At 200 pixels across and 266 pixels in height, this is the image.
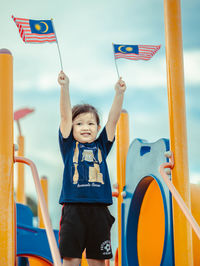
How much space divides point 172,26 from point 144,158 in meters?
1.46

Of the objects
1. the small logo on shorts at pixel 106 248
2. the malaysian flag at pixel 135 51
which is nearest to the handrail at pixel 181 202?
the small logo on shorts at pixel 106 248

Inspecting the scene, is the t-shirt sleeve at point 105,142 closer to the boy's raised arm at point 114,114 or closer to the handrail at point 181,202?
the boy's raised arm at point 114,114

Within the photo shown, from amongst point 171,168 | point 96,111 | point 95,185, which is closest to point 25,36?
point 96,111

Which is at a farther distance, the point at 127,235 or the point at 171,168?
the point at 127,235

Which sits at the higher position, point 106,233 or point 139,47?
point 139,47

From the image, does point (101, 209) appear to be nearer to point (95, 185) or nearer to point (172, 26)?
point (95, 185)

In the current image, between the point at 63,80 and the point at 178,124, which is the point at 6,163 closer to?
the point at 63,80

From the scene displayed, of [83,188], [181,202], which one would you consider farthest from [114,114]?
[181,202]

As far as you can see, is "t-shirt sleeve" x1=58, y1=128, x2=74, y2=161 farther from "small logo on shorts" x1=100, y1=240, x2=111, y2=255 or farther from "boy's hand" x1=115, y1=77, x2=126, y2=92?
"small logo on shorts" x1=100, y1=240, x2=111, y2=255

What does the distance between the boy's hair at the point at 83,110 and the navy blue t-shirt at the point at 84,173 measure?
21cm

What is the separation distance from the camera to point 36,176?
129 inches

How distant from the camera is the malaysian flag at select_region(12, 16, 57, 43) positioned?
3.51 metres

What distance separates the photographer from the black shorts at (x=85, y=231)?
3139mm

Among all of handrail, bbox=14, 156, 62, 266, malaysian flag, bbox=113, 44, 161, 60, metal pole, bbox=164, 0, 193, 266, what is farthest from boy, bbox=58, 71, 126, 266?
malaysian flag, bbox=113, 44, 161, 60
